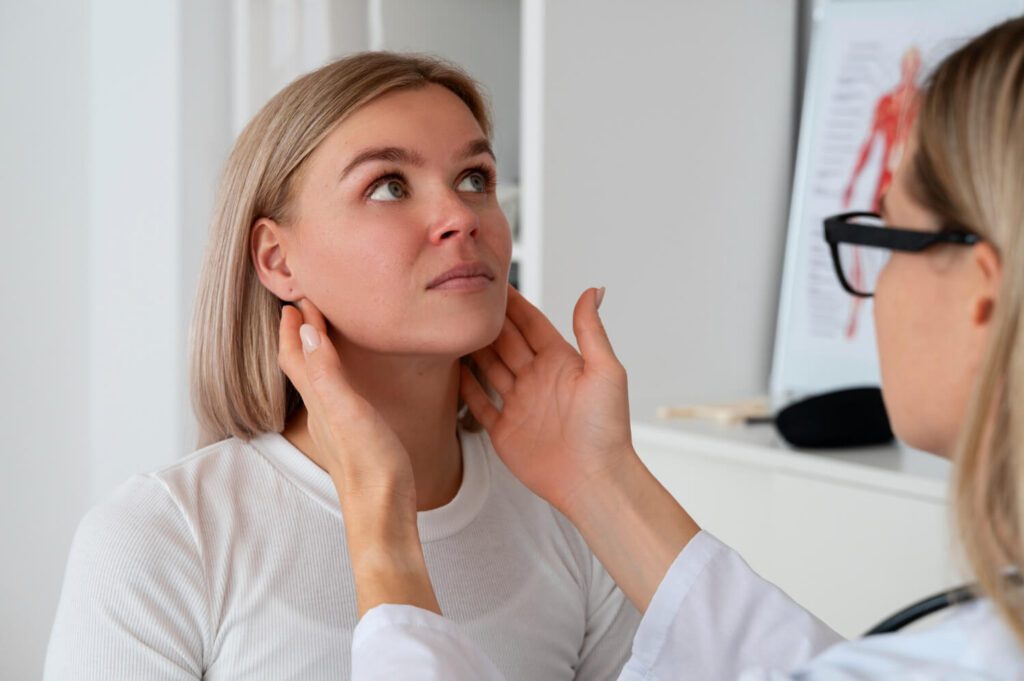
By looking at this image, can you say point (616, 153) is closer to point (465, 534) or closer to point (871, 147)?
point (871, 147)

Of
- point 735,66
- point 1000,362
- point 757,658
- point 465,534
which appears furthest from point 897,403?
point 735,66

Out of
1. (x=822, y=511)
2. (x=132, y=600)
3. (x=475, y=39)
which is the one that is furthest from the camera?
(x=475, y=39)

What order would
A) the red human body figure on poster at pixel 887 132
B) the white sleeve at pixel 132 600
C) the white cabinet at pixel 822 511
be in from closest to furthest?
1. the white sleeve at pixel 132 600
2. the white cabinet at pixel 822 511
3. the red human body figure on poster at pixel 887 132

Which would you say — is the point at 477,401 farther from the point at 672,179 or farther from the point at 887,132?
the point at 887,132

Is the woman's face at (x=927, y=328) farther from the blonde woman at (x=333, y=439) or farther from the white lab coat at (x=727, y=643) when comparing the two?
the blonde woman at (x=333, y=439)

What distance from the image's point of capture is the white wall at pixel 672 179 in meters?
2.10

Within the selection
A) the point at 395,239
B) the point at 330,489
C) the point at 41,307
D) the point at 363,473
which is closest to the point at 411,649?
the point at 363,473

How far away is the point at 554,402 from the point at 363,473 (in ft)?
1.02

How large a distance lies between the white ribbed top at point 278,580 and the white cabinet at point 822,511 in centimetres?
50

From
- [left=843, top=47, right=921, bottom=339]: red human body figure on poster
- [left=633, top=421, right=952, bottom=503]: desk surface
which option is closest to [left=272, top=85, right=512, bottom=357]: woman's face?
[left=633, top=421, right=952, bottom=503]: desk surface

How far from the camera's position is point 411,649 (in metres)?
1.00

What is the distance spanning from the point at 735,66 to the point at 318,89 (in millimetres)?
1222

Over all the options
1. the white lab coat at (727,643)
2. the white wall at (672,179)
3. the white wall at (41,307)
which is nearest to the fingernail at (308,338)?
the white lab coat at (727,643)

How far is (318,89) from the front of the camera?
1.32 metres
